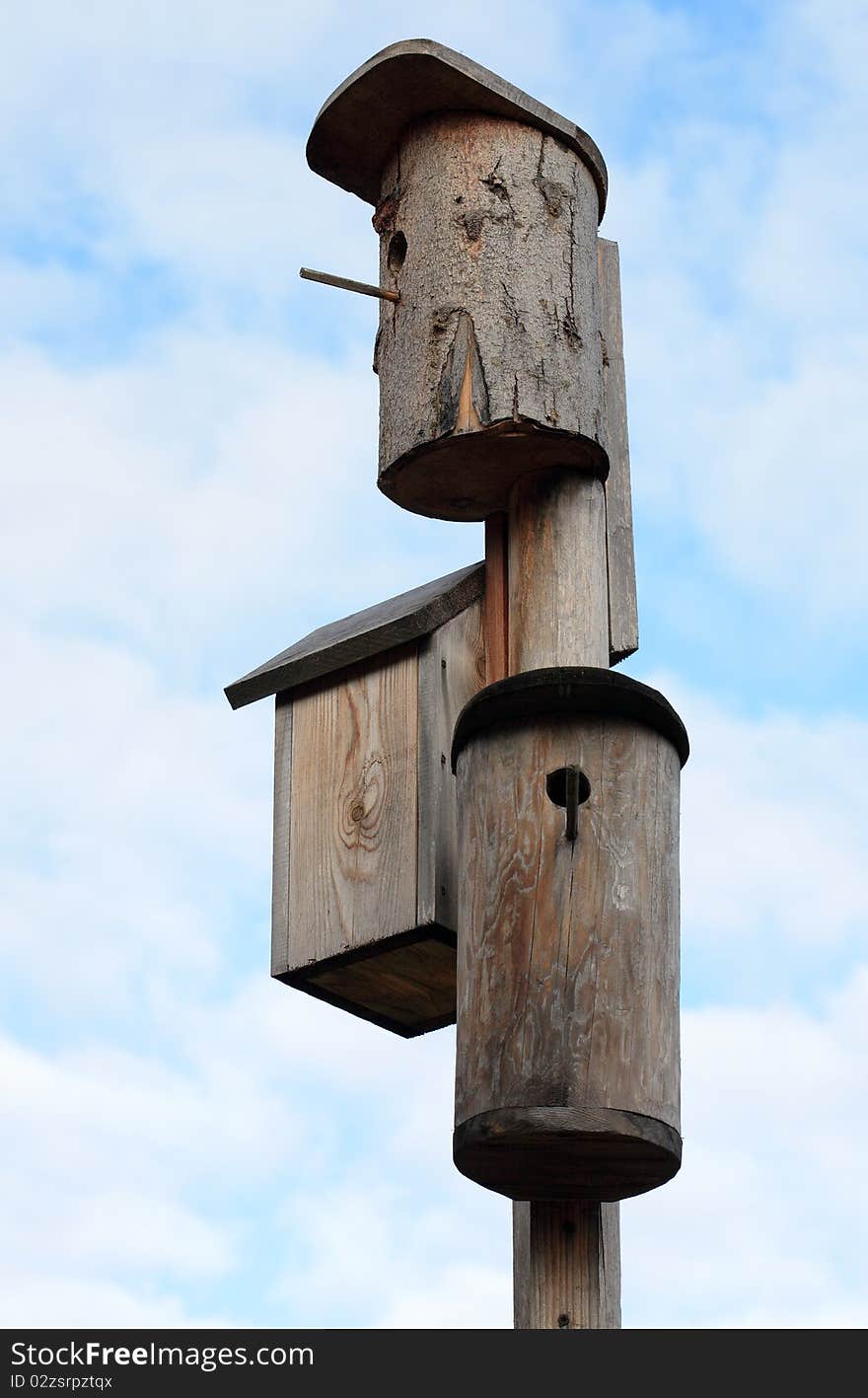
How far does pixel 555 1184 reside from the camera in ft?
15.3

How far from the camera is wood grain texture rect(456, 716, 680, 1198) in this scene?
175 inches

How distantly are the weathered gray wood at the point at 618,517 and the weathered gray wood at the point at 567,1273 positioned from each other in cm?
129

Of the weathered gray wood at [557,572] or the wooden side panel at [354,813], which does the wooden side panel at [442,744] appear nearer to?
the wooden side panel at [354,813]

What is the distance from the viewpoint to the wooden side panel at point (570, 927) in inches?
175

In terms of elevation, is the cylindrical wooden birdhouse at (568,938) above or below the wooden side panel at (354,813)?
below

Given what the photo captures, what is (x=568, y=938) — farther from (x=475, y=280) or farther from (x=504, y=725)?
(x=475, y=280)

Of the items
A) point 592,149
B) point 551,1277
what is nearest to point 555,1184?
point 551,1277

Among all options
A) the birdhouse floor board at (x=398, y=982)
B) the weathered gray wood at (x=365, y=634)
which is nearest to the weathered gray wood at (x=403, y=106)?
the weathered gray wood at (x=365, y=634)

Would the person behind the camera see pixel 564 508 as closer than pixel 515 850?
No

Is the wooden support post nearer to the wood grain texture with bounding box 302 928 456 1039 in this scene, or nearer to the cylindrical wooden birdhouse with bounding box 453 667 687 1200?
the cylindrical wooden birdhouse with bounding box 453 667 687 1200

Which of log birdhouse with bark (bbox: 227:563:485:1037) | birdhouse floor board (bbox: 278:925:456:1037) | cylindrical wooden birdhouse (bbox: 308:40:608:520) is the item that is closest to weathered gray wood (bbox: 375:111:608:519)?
cylindrical wooden birdhouse (bbox: 308:40:608:520)

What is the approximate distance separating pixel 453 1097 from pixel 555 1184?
0.85 feet
